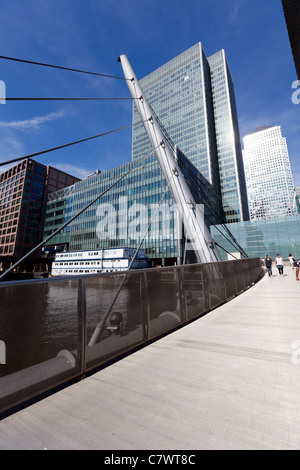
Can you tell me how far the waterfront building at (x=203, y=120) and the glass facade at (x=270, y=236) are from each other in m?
42.0

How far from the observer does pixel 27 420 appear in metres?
1.93

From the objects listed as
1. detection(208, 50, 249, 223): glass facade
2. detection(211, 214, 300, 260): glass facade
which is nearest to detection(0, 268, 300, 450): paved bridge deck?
detection(211, 214, 300, 260): glass facade

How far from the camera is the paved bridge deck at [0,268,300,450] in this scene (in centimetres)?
169

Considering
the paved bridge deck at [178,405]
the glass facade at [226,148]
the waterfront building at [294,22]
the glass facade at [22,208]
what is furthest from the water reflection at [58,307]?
the glass facade at [22,208]

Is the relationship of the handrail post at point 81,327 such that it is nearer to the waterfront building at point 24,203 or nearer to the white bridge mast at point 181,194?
the white bridge mast at point 181,194

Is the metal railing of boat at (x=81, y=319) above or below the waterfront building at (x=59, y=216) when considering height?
below

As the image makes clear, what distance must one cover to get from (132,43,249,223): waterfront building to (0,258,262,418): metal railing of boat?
102m

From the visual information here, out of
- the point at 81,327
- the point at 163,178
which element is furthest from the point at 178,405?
the point at 163,178

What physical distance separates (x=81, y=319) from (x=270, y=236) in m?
63.8

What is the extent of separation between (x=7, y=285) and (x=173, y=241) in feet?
172

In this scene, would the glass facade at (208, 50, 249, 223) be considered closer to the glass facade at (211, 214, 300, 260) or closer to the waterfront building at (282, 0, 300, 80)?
the glass facade at (211, 214, 300, 260)

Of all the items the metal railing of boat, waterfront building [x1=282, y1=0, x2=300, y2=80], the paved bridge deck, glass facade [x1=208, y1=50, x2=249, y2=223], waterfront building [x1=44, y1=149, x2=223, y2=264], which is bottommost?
the paved bridge deck

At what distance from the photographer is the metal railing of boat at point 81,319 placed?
2.34m

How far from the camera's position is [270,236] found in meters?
56.4
